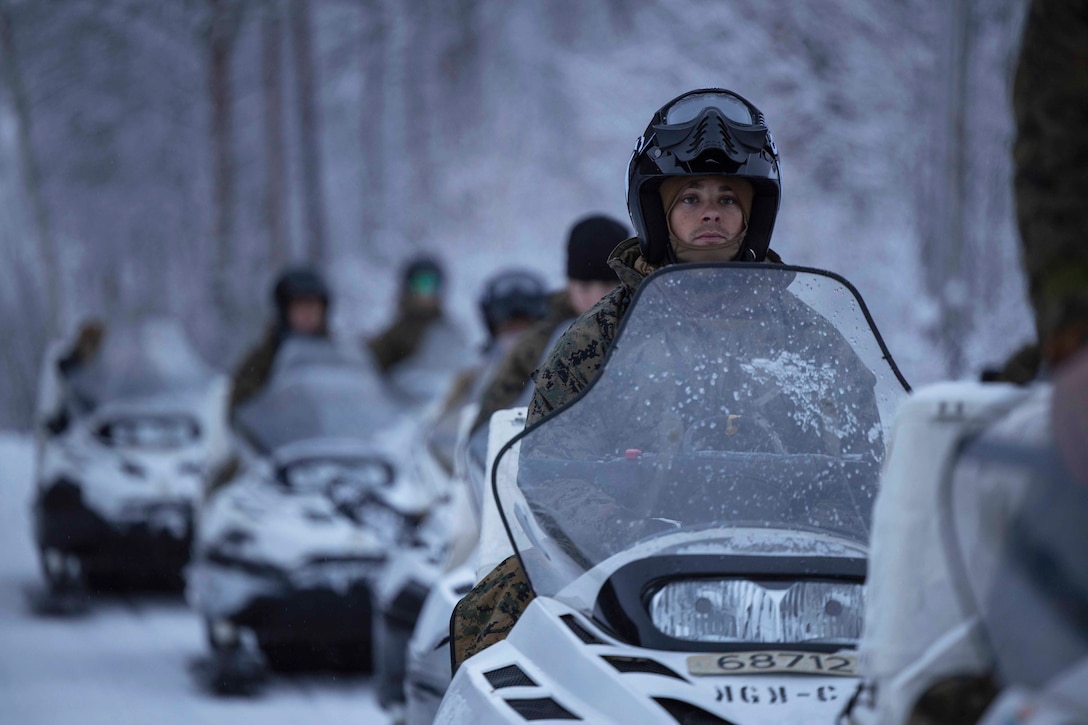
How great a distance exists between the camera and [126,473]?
9438 mm

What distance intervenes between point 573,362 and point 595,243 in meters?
2.12

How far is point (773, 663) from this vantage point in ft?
7.79

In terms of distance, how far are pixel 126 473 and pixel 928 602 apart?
8.27 m

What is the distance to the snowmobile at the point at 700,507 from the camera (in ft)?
Result: 7.95

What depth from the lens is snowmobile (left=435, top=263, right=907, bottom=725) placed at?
7.95 feet

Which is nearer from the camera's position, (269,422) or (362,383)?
(269,422)

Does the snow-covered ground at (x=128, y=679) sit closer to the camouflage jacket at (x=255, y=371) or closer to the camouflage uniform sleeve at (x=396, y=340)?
the camouflage jacket at (x=255, y=371)

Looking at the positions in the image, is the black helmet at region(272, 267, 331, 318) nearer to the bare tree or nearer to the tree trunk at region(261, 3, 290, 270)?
A: the bare tree

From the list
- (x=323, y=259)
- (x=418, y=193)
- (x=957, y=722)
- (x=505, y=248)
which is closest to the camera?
(x=957, y=722)

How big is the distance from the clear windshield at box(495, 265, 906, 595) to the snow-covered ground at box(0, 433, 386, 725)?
13.3 feet

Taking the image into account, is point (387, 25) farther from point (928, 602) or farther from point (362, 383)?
point (928, 602)

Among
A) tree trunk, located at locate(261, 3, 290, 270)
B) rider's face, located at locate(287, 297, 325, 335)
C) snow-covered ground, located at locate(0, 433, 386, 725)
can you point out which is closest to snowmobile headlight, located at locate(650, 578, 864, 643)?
snow-covered ground, located at locate(0, 433, 386, 725)

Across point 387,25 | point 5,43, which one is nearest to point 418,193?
point 387,25

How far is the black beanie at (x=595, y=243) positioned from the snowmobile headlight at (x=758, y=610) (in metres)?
2.82
